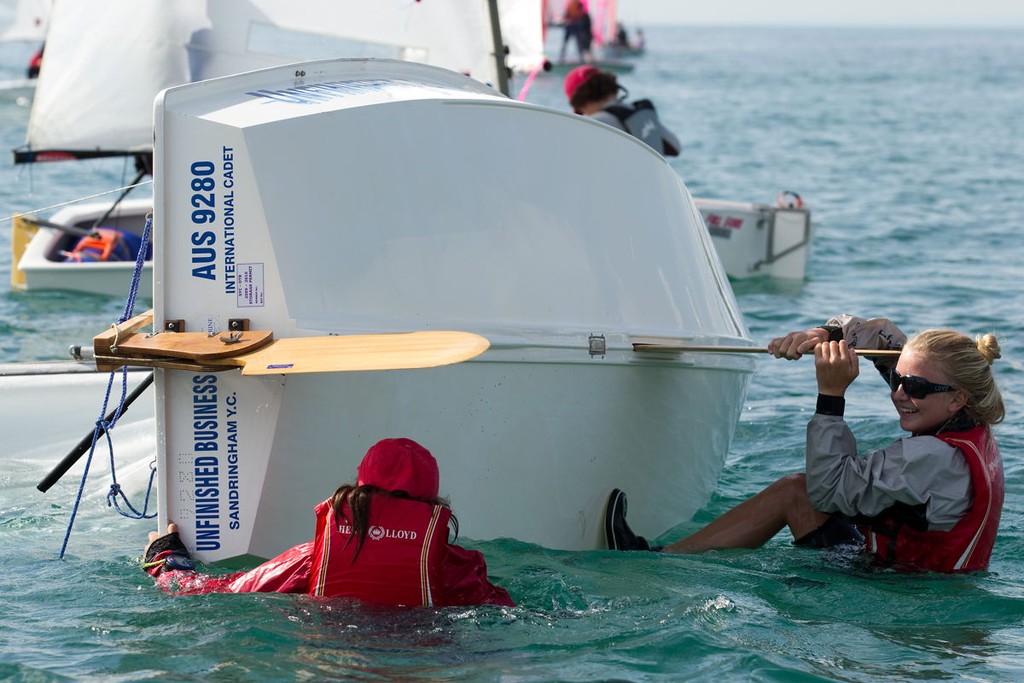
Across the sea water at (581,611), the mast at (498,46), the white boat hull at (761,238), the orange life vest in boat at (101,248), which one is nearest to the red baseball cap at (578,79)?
the mast at (498,46)

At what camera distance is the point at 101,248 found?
29.5ft

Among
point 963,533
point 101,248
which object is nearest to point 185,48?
point 101,248

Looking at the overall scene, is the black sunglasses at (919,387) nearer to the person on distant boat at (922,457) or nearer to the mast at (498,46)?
the person on distant boat at (922,457)

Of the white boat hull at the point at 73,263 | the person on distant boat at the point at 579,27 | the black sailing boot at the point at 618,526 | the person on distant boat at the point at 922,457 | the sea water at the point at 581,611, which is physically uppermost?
the person on distant boat at the point at 579,27

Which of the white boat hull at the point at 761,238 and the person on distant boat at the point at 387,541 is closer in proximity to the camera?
the person on distant boat at the point at 387,541

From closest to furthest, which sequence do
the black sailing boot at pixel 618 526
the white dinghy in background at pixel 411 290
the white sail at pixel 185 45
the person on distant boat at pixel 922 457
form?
the white dinghy in background at pixel 411 290 → the person on distant boat at pixel 922 457 → the black sailing boot at pixel 618 526 → the white sail at pixel 185 45

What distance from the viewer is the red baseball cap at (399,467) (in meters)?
3.26

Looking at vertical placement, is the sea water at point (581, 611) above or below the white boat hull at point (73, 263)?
below

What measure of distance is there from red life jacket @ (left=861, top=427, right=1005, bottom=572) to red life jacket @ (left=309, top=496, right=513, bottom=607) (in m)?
1.48

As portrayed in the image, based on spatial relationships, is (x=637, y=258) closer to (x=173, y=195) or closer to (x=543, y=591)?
(x=543, y=591)

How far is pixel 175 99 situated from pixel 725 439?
7.68ft

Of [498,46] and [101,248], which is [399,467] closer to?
[498,46]

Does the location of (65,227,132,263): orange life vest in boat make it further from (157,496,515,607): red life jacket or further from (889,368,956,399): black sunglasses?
(889,368,956,399): black sunglasses

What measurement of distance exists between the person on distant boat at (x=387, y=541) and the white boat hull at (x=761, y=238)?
7.17 metres
